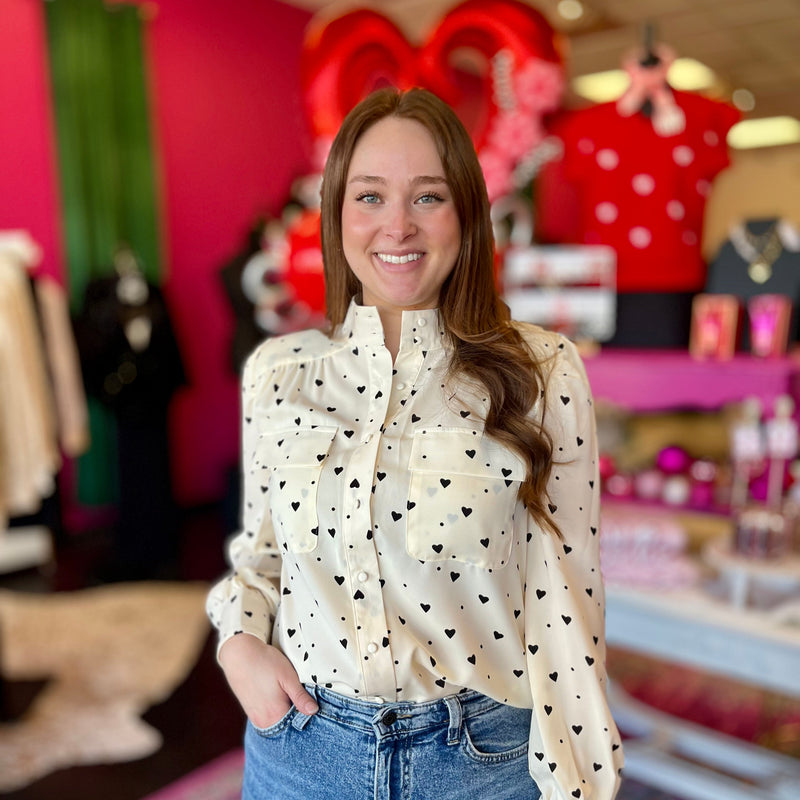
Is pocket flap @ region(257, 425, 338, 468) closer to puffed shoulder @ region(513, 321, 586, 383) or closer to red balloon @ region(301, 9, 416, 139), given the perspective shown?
puffed shoulder @ region(513, 321, 586, 383)

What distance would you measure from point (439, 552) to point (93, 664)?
8.82 feet

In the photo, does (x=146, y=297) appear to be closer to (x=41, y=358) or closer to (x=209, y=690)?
(x=41, y=358)

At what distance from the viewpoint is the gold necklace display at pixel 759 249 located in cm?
227

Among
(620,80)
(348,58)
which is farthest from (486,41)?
(620,80)

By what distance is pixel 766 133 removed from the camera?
8.99 meters

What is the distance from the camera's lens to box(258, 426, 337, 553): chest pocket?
3.61 ft

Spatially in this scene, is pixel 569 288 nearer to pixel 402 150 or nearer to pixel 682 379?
pixel 682 379

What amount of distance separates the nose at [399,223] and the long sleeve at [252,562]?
33 cm

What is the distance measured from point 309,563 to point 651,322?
1.78 meters

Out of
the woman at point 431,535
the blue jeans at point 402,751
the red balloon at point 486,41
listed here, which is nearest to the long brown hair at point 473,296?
the woman at point 431,535

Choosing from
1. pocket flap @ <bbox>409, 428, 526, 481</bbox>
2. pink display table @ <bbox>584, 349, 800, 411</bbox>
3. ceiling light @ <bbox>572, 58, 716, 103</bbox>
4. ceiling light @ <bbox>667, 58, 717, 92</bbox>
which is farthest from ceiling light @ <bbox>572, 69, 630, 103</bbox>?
pocket flap @ <bbox>409, 428, 526, 481</bbox>

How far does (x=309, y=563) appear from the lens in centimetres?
111

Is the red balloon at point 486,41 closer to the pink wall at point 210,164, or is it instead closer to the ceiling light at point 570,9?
the pink wall at point 210,164

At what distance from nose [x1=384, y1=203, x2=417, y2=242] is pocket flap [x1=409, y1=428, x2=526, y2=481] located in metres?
0.27
